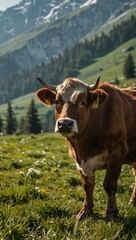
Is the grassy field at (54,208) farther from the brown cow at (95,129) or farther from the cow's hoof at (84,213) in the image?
the brown cow at (95,129)

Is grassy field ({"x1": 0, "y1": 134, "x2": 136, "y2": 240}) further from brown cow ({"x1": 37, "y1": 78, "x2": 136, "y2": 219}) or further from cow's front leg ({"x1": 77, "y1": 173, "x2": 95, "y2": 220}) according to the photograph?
brown cow ({"x1": 37, "y1": 78, "x2": 136, "y2": 219})

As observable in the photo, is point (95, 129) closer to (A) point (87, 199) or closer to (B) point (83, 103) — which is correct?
(B) point (83, 103)

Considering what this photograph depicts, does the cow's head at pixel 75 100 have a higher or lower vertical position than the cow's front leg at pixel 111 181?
higher

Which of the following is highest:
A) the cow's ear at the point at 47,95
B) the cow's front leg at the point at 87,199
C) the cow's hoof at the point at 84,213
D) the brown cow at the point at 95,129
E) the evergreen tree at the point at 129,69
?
the evergreen tree at the point at 129,69

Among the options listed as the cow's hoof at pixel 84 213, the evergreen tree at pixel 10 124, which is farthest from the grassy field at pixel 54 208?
the evergreen tree at pixel 10 124

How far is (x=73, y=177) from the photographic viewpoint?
13.4 meters

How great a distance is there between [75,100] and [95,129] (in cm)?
104

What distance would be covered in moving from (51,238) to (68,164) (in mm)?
11352

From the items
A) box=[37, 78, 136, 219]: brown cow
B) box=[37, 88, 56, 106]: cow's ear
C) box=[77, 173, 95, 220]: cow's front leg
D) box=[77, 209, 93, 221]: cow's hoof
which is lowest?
box=[77, 209, 93, 221]: cow's hoof

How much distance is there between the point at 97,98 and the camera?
29.9 feet

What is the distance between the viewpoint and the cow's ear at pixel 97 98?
912 centimetres

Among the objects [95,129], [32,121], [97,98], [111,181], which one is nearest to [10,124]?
[32,121]

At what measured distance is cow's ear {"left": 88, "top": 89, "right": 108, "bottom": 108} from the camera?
912cm

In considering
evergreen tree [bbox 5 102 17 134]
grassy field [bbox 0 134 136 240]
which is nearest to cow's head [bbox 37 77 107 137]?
grassy field [bbox 0 134 136 240]
